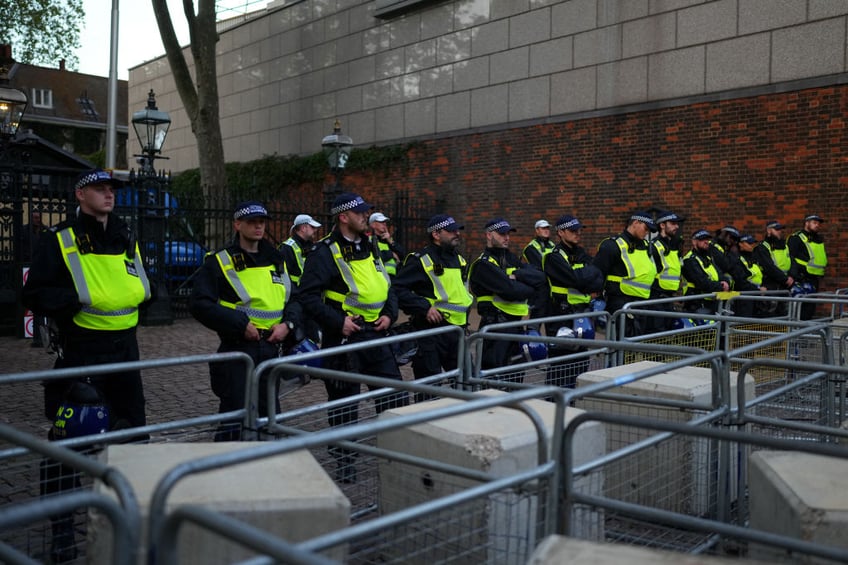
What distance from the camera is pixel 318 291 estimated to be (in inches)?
254

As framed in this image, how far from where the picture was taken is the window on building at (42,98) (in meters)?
60.6

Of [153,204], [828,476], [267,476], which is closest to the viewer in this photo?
[267,476]

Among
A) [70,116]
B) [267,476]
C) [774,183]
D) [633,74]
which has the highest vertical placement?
[70,116]

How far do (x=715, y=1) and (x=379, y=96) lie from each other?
385 inches

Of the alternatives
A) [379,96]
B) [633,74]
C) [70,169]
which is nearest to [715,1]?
[633,74]

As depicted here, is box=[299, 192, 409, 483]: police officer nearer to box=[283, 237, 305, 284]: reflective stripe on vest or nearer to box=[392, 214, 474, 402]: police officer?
box=[392, 214, 474, 402]: police officer

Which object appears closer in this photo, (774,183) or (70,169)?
(774,183)

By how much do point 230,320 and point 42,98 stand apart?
211 ft

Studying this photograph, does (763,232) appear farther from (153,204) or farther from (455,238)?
(153,204)

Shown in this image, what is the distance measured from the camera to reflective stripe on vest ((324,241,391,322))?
6.46 meters

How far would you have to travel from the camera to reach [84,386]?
4.36 m

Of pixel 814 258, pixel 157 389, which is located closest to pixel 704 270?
pixel 814 258

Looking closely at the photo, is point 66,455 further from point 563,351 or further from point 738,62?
point 738,62

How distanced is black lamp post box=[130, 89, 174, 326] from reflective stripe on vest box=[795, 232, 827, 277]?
1186cm
